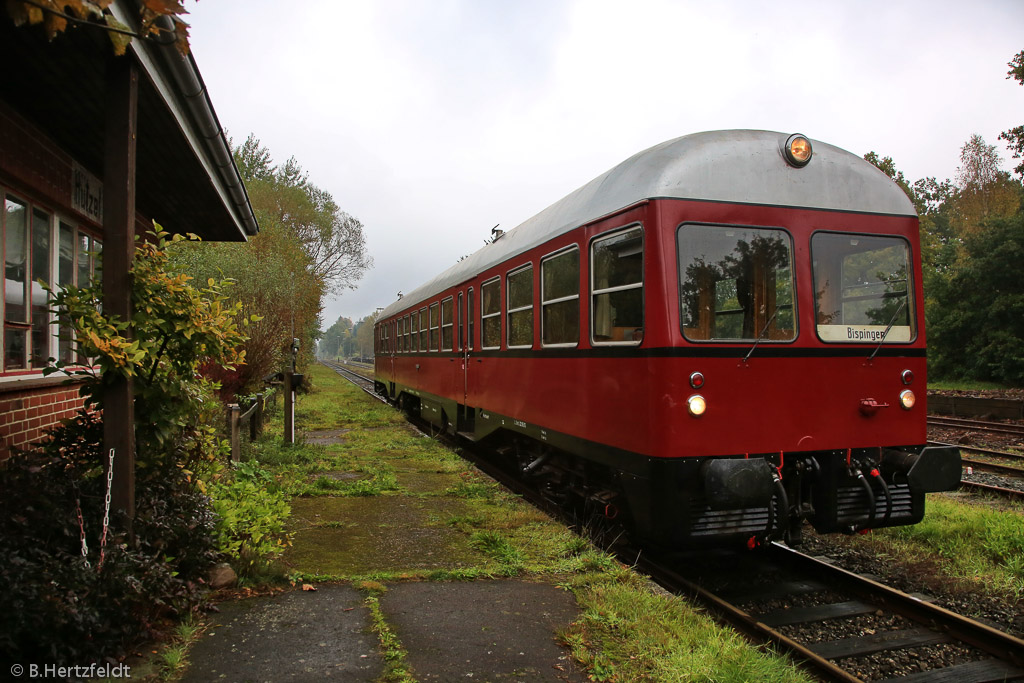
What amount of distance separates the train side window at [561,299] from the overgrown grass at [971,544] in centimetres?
324

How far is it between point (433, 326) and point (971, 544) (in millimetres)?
8546

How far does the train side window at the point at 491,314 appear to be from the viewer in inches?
327

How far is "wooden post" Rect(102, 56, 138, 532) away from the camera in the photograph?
3779mm

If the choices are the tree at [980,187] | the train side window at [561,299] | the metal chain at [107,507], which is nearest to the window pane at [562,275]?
the train side window at [561,299]

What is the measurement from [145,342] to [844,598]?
4.75 metres

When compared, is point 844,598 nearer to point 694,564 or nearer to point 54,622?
point 694,564

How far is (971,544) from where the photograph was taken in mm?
5984

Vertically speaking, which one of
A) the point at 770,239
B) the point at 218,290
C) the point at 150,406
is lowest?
the point at 150,406

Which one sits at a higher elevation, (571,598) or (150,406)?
(150,406)

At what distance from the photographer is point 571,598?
438 centimetres

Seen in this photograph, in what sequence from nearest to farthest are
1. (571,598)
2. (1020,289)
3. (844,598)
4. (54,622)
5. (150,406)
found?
1. (54,622)
2. (150,406)
3. (571,598)
4. (844,598)
5. (1020,289)

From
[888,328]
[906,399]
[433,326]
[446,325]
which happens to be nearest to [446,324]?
[446,325]

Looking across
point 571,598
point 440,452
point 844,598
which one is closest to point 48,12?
point 571,598

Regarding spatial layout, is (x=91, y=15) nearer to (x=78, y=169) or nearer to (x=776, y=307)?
(x=78, y=169)
